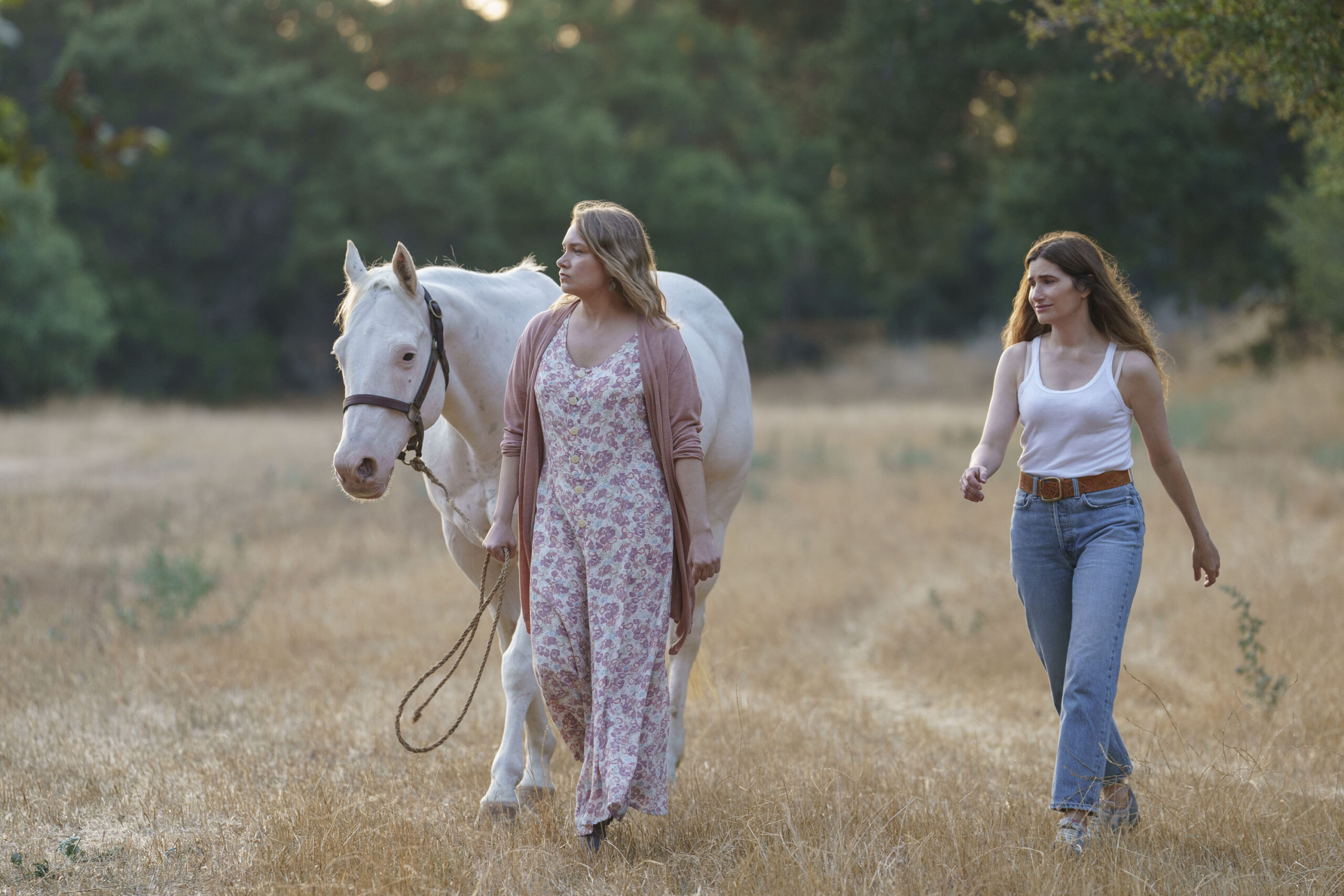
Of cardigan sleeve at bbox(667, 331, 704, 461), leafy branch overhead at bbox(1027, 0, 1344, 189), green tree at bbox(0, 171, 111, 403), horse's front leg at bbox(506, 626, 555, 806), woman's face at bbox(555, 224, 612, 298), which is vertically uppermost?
leafy branch overhead at bbox(1027, 0, 1344, 189)

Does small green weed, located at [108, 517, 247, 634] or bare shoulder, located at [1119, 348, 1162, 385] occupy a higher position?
bare shoulder, located at [1119, 348, 1162, 385]

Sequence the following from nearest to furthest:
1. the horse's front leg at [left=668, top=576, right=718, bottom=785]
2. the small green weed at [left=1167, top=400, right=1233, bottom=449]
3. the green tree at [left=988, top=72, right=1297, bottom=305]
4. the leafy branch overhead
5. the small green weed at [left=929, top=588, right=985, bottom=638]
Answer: the horse's front leg at [left=668, top=576, right=718, bottom=785], the leafy branch overhead, the small green weed at [left=929, top=588, right=985, bottom=638], the small green weed at [left=1167, top=400, right=1233, bottom=449], the green tree at [left=988, top=72, right=1297, bottom=305]

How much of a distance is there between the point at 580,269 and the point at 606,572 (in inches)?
38.0

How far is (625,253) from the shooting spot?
3.76 meters

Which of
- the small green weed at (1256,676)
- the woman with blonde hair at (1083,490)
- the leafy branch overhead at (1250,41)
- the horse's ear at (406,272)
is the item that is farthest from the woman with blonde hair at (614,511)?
the leafy branch overhead at (1250,41)

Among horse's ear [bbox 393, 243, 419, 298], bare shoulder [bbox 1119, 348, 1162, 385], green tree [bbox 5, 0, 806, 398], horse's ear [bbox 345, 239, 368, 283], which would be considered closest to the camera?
bare shoulder [bbox 1119, 348, 1162, 385]

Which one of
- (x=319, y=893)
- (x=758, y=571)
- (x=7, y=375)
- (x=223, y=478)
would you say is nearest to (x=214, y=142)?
(x=7, y=375)

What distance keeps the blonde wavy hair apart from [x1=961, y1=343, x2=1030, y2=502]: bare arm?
112cm

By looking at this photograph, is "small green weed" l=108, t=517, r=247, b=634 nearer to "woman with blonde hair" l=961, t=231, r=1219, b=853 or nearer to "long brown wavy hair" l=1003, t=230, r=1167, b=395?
"woman with blonde hair" l=961, t=231, r=1219, b=853

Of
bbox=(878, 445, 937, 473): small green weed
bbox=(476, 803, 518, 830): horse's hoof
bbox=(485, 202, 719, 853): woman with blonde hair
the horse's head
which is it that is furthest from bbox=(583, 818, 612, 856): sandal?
bbox=(878, 445, 937, 473): small green weed

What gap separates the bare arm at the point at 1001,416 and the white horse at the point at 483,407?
0.98 meters

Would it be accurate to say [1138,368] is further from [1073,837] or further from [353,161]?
[353,161]

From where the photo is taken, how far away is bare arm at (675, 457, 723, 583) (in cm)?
375

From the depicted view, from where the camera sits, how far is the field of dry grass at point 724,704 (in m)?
3.77
